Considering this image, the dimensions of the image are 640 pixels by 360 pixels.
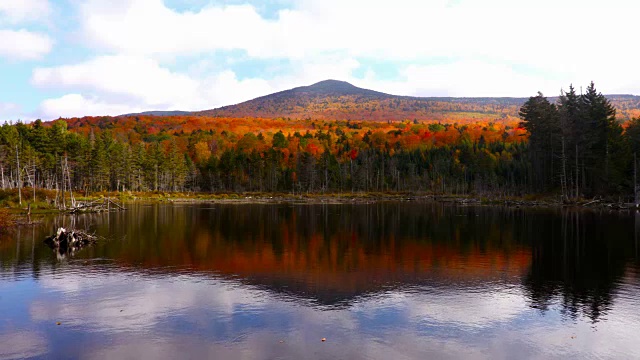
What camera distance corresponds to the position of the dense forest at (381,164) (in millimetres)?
83250

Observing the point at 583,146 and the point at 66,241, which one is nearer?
the point at 66,241

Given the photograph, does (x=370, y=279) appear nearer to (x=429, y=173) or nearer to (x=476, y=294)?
(x=476, y=294)

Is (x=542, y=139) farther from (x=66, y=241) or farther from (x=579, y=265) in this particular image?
(x=66, y=241)

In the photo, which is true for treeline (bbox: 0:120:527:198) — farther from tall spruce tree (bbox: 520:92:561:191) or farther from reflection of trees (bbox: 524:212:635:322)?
reflection of trees (bbox: 524:212:635:322)

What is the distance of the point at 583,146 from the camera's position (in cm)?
8344

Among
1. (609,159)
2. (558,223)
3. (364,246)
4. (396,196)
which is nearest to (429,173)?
(396,196)

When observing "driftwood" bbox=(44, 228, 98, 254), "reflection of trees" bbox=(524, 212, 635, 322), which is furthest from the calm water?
"driftwood" bbox=(44, 228, 98, 254)

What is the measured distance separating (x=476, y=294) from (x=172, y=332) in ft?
43.6

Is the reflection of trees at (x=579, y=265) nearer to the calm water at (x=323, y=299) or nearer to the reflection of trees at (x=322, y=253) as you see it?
the calm water at (x=323, y=299)

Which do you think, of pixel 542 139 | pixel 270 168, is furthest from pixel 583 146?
pixel 270 168

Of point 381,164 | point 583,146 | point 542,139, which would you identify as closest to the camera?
point 583,146

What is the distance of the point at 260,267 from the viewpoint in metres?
26.7

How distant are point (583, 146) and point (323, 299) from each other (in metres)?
81.1

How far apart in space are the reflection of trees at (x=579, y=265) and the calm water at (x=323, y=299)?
0.44 feet
